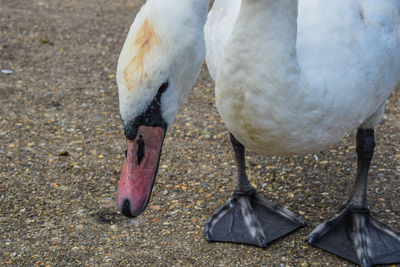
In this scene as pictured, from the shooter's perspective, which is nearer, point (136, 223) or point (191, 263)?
point (191, 263)

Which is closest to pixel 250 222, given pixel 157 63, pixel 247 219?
pixel 247 219

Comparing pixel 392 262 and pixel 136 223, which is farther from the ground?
pixel 392 262

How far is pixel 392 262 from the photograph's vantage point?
294cm

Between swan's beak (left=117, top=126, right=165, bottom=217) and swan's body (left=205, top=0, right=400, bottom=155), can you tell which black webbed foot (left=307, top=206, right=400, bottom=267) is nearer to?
swan's body (left=205, top=0, right=400, bottom=155)

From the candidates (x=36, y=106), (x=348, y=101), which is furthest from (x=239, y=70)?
(x=36, y=106)

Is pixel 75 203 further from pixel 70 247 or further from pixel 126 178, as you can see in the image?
pixel 126 178

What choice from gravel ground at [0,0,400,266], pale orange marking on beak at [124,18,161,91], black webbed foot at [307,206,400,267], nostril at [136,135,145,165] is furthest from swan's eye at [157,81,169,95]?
black webbed foot at [307,206,400,267]

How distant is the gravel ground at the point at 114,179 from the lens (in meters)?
3.04

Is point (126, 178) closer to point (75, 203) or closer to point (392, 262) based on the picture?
point (75, 203)

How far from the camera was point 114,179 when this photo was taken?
368 centimetres

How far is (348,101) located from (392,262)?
969 millimetres

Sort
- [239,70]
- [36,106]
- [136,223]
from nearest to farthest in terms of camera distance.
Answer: [239,70] < [136,223] < [36,106]

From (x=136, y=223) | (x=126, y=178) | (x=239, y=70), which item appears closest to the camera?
(x=126, y=178)

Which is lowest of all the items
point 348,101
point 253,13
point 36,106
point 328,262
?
point 36,106
